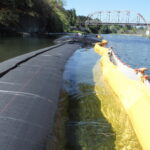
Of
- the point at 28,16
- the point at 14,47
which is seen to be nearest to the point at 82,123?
the point at 14,47

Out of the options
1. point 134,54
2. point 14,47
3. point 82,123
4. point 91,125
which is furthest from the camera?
point 134,54

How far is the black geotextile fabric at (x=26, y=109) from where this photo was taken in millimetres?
4270

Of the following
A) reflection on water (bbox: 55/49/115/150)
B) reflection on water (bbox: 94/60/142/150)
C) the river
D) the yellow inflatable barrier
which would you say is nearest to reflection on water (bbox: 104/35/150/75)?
the yellow inflatable barrier

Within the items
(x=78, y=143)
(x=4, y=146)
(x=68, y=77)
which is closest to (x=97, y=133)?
(x=78, y=143)

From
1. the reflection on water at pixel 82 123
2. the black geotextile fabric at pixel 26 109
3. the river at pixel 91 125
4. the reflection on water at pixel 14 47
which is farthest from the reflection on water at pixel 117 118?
the reflection on water at pixel 14 47

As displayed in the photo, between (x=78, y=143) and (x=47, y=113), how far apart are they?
128cm

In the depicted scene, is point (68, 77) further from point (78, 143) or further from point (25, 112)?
point (25, 112)

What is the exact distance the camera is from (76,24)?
13800 cm

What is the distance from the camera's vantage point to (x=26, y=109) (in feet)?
17.9

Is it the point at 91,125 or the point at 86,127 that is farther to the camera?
the point at 91,125

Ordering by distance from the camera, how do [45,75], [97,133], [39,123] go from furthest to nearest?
[45,75], [97,133], [39,123]

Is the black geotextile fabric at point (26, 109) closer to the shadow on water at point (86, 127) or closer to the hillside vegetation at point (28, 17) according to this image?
Answer: the shadow on water at point (86, 127)

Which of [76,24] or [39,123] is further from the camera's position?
[76,24]

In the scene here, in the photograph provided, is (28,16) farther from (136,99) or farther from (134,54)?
(136,99)
